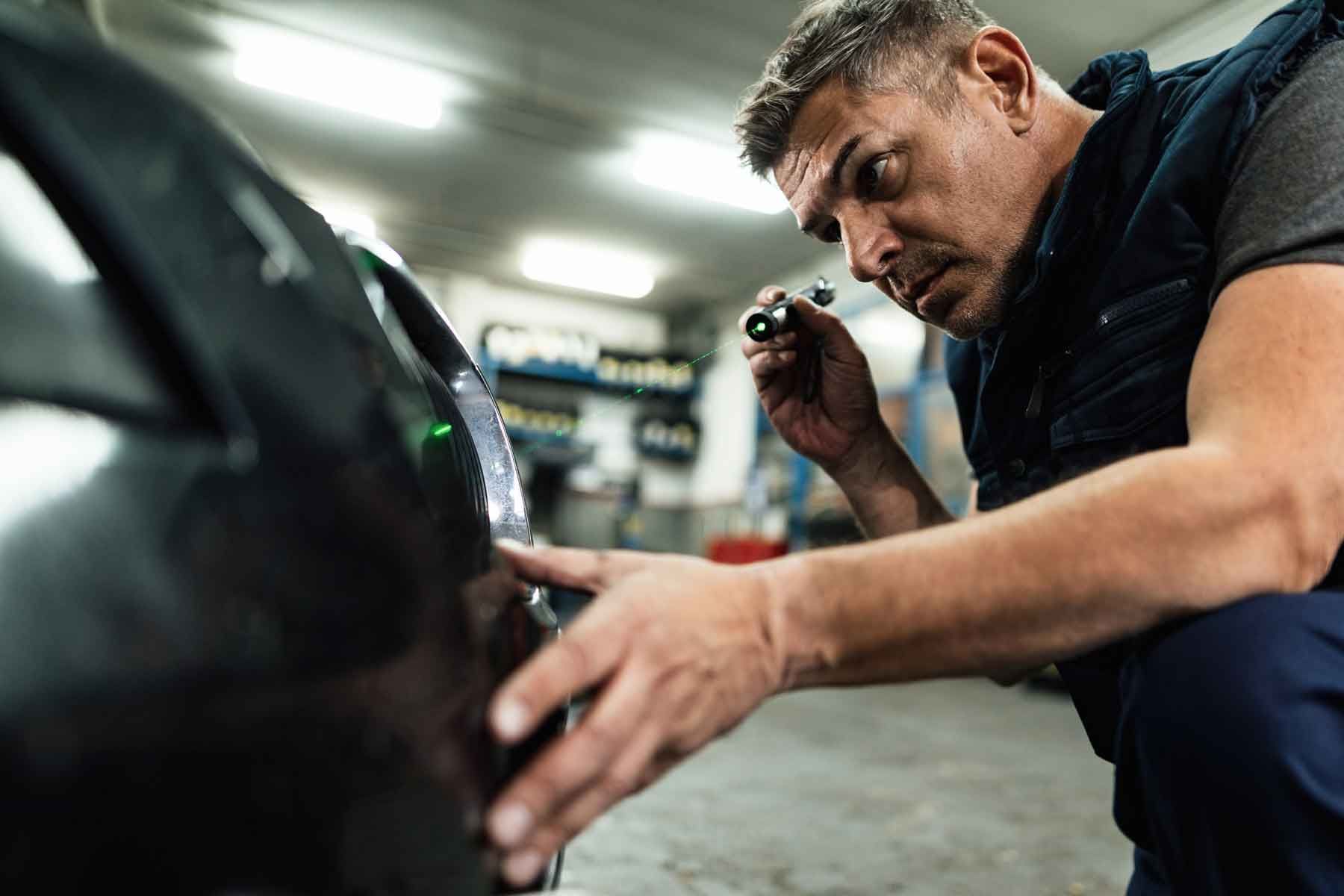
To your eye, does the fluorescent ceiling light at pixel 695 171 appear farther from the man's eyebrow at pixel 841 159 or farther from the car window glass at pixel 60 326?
the car window glass at pixel 60 326

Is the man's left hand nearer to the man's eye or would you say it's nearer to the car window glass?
the car window glass

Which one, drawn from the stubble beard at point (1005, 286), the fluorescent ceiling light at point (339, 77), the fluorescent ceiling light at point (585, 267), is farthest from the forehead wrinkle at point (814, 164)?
the fluorescent ceiling light at point (585, 267)

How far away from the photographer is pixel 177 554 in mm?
359

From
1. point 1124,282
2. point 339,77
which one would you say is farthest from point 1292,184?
point 339,77

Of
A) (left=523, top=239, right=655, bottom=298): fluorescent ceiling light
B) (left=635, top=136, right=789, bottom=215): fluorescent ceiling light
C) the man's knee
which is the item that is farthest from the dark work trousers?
(left=523, top=239, right=655, bottom=298): fluorescent ceiling light

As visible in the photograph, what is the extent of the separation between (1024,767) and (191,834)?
2.75 m

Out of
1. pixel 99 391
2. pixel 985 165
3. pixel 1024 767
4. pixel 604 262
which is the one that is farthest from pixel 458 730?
pixel 604 262

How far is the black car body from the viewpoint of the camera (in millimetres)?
338

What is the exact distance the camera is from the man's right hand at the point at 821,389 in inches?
48.8

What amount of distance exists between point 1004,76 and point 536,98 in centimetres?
424

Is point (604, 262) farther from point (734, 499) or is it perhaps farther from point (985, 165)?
point (985, 165)

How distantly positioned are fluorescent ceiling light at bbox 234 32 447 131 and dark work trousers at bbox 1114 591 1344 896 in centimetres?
491

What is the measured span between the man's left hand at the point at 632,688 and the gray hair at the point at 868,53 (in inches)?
32.8

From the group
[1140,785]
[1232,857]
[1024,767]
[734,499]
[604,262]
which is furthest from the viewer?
[734,499]
